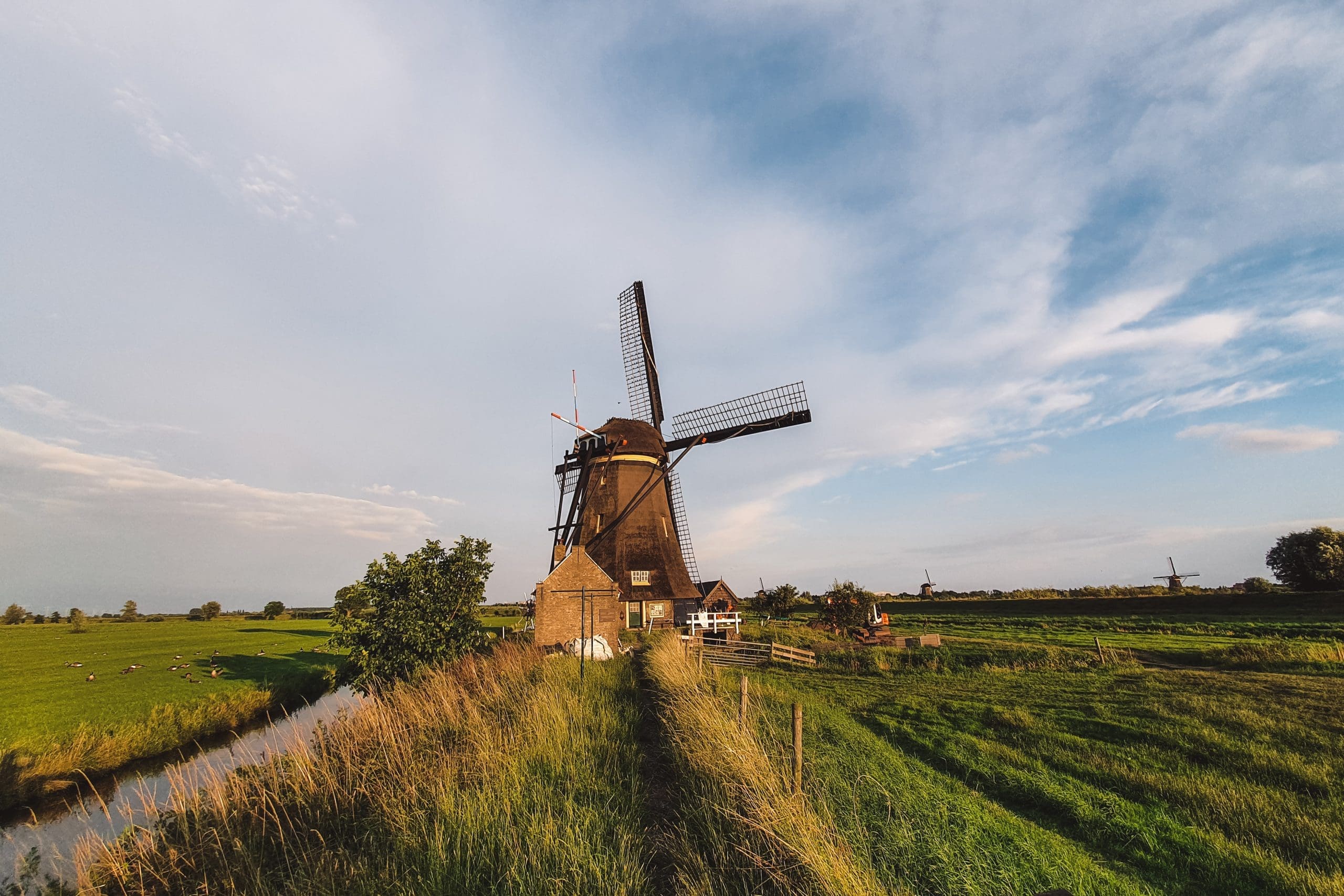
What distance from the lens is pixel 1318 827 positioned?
22.2 ft

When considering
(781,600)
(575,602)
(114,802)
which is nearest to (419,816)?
(114,802)

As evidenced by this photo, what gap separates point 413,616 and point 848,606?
2611 cm

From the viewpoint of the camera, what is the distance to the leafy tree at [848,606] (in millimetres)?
32875

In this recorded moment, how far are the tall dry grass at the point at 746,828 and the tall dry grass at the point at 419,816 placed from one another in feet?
2.21

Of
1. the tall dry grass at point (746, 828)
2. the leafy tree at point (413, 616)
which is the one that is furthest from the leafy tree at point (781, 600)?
the tall dry grass at point (746, 828)

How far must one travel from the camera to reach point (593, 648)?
21812mm

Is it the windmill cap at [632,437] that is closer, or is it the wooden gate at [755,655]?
the wooden gate at [755,655]

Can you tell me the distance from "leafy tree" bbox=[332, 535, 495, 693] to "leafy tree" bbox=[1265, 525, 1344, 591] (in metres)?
64.9

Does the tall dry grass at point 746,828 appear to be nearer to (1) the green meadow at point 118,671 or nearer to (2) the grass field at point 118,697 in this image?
(2) the grass field at point 118,697

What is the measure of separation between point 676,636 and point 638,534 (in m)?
7.05

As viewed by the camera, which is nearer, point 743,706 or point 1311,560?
point 743,706

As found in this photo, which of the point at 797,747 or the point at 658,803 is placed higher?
the point at 797,747

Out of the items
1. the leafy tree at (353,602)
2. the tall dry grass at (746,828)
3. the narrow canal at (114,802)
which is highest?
the leafy tree at (353,602)

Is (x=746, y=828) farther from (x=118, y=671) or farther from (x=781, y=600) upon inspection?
(x=781, y=600)
